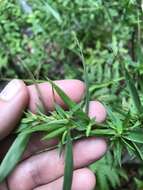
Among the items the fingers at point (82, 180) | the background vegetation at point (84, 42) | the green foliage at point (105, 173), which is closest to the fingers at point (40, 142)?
the fingers at point (82, 180)

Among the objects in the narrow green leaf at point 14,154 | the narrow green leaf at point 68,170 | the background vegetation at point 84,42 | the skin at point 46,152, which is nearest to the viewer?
the narrow green leaf at point 68,170

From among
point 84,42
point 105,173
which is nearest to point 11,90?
point 105,173

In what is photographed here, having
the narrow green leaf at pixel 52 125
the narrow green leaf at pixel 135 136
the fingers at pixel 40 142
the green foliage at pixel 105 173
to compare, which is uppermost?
the narrow green leaf at pixel 52 125

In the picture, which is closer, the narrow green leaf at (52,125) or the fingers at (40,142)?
the narrow green leaf at (52,125)

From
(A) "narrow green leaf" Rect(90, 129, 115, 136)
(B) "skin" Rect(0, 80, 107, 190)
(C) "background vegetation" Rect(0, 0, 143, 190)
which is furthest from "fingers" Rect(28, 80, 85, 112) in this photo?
(C) "background vegetation" Rect(0, 0, 143, 190)

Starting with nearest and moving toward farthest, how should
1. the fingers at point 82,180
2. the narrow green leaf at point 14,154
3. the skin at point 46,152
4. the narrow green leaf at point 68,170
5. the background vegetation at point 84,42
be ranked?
1. the narrow green leaf at point 68,170
2. the narrow green leaf at point 14,154
3. the skin at point 46,152
4. the fingers at point 82,180
5. the background vegetation at point 84,42

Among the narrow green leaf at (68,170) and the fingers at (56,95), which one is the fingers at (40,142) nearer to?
the fingers at (56,95)

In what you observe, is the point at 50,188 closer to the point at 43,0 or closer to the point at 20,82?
the point at 20,82

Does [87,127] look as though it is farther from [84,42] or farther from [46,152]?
[84,42]
